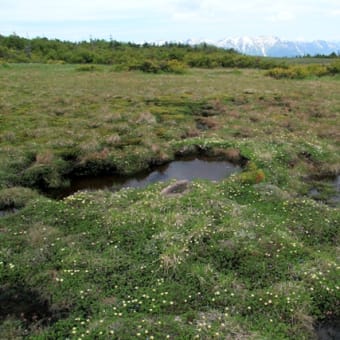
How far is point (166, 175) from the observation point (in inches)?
705

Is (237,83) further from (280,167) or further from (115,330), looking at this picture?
(115,330)

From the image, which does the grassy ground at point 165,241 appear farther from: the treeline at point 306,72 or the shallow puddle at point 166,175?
the treeline at point 306,72

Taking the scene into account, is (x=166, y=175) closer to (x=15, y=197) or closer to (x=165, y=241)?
(x=15, y=197)

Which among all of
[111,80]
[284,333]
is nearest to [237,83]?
[111,80]

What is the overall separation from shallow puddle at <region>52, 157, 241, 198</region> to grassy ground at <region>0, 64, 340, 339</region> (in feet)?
2.22

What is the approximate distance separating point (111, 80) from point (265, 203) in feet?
120

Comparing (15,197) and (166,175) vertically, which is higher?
(166,175)

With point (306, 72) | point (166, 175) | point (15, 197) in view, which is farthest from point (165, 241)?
point (306, 72)

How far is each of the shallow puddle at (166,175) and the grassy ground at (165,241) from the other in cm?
68

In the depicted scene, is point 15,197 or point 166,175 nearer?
point 15,197

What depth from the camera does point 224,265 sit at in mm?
10273

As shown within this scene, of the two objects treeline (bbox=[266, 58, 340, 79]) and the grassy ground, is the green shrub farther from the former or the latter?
treeline (bbox=[266, 58, 340, 79])

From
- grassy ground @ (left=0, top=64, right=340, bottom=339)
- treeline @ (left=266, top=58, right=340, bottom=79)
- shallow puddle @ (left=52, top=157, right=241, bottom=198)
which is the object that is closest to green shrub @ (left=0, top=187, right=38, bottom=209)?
grassy ground @ (left=0, top=64, right=340, bottom=339)

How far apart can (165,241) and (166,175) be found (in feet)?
23.8
